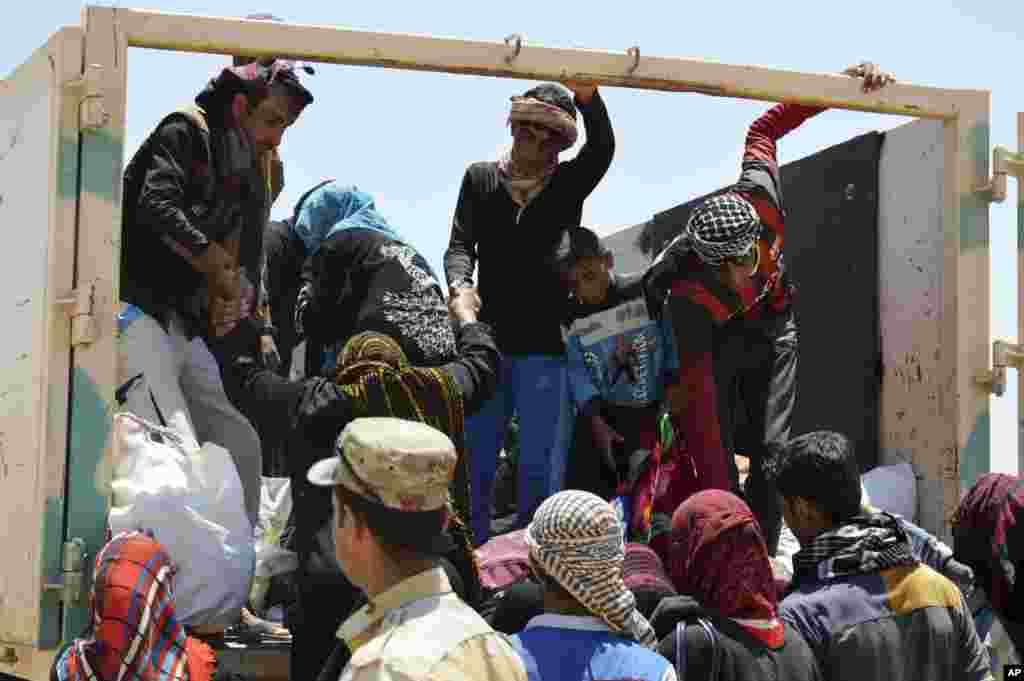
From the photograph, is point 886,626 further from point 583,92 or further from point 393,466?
point 583,92

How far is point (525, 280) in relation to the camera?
517 cm

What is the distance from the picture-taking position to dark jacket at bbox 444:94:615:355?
5152 millimetres

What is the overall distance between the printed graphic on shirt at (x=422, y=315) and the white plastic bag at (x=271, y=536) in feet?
1.80

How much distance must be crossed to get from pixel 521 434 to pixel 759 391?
78 cm

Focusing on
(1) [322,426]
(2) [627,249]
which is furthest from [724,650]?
(2) [627,249]

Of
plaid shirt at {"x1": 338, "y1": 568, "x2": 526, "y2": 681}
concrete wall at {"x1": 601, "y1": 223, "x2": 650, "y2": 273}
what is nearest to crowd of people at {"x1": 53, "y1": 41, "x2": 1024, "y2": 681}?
plaid shirt at {"x1": 338, "y1": 568, "x2": 526, "y2": 681}

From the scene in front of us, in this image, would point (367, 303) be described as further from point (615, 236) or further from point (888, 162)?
point (615, 236)

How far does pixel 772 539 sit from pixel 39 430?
2.35m

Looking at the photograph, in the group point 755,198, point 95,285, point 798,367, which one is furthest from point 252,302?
point 798,367

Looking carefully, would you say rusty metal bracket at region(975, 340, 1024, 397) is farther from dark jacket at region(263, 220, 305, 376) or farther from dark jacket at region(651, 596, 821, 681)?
dark jacket at region(263, 220, 305, 376)

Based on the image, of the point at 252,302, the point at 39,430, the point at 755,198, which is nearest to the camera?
the point at 39,430

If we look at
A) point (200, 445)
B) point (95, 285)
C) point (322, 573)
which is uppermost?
point (95, 285)

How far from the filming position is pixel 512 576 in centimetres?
438

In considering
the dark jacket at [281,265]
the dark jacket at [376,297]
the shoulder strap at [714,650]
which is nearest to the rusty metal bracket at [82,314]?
the dark jacket at [376,297]
